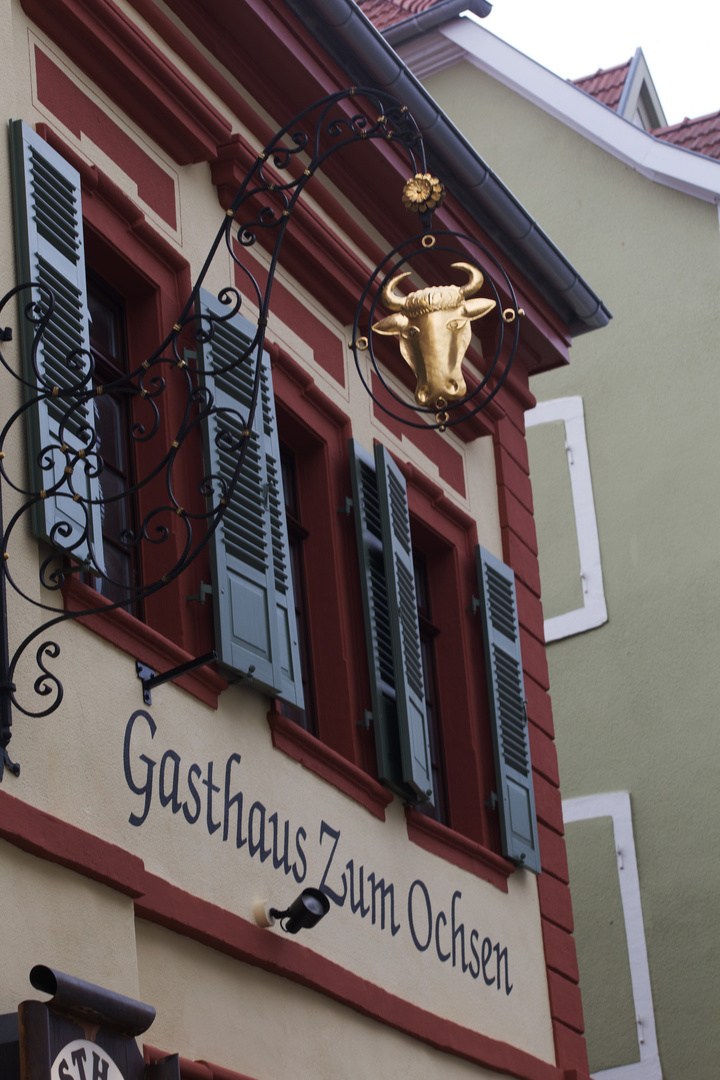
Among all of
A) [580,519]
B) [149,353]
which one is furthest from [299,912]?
[580,519]

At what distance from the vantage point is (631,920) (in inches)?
547

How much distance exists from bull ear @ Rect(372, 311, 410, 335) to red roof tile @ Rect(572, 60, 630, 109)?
34.8 feet

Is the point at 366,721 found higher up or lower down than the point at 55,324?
lower down

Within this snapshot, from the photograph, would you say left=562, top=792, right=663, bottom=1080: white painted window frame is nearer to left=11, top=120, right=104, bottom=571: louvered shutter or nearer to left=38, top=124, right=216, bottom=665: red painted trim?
left=38, top=124, right=216, bottom=665: red painted trim

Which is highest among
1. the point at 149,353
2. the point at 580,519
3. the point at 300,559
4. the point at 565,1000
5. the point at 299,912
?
the point at 580,519

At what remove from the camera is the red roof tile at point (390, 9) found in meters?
16.5

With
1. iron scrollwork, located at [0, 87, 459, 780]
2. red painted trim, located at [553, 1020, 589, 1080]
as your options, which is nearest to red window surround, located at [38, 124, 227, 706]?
iron scrollwork, located at [0, 87, 459, 780]

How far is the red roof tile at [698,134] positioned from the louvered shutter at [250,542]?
8.50 metres

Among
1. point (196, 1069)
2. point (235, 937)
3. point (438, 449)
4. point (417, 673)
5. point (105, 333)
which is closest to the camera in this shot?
point (196, 1069)

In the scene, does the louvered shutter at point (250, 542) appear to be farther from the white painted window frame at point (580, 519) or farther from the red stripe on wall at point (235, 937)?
the white painted window frame at point (580, 519)

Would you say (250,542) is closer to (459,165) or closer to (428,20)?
(459,165)

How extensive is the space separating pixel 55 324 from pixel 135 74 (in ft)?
5.58

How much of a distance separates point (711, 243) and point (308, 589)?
7.47m

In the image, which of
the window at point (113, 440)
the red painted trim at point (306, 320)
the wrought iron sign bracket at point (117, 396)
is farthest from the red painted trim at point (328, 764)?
the red painted trim at point (306, 320)
